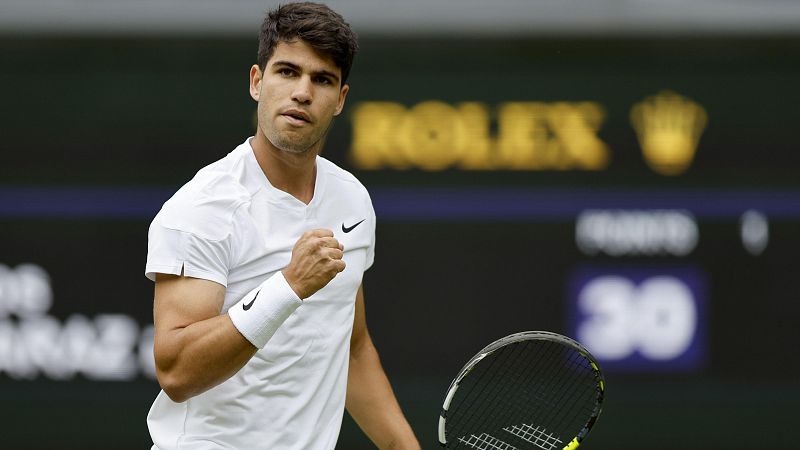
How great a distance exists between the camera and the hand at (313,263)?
3148 mm

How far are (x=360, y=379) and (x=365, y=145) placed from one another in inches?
94.6

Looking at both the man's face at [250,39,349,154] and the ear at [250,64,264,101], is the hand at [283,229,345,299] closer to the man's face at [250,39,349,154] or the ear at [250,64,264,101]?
the man's face at [250,39,349,154]

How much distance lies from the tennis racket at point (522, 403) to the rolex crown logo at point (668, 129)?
91 centimetres

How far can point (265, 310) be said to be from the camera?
3.12 metres

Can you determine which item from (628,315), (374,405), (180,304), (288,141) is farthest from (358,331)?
(628,315)

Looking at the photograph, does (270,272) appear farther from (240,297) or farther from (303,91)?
(303,91)

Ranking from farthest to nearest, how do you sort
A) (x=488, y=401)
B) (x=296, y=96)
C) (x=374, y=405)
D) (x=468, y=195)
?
(x=468, y=195), (x=488, y=401), (x=374, y=405), (x=296, y=96)

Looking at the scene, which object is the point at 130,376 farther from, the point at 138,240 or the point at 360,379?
the point at 360,379

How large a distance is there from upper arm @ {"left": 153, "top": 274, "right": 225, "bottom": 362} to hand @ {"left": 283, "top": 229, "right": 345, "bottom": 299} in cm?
18

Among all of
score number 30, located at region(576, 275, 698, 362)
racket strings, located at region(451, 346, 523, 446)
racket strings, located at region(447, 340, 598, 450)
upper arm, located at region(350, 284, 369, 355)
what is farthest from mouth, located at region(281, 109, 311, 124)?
score number 30, located at region(576, 275, 698, 362)

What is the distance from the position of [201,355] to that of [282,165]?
555 mm

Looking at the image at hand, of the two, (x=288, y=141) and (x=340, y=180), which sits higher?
(x=288, y=141)

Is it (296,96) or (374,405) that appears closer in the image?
(296,96)

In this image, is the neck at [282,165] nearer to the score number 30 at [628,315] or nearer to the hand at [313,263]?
the hand at [313,263]
